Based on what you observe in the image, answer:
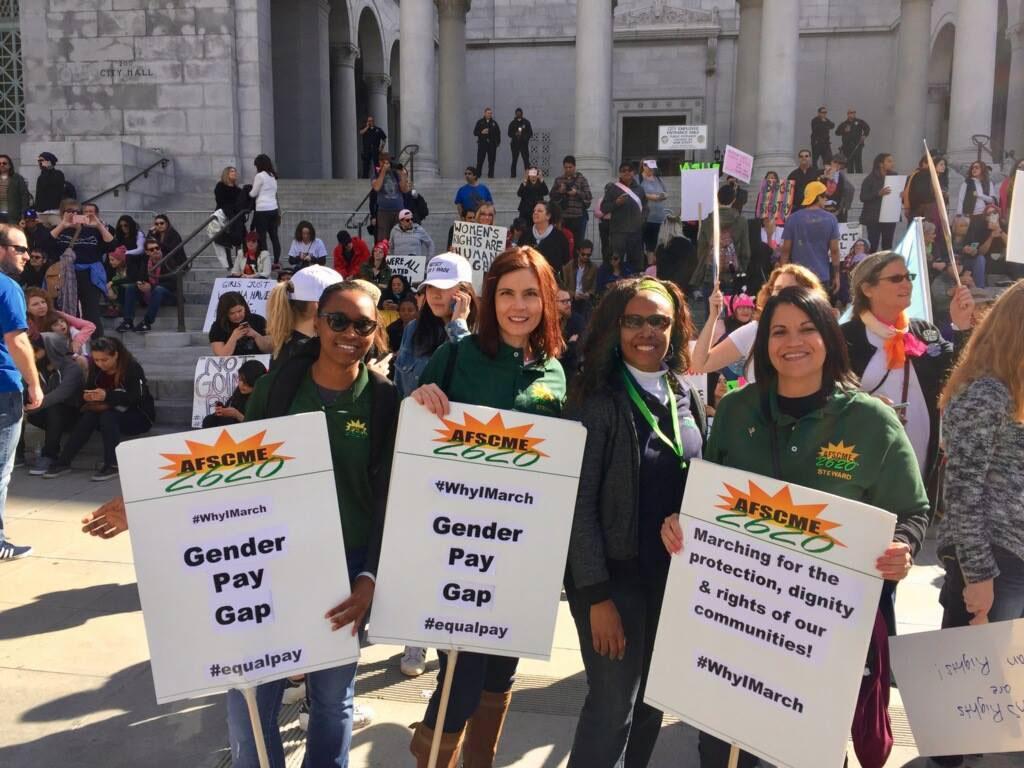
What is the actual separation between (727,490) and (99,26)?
20.3 meters

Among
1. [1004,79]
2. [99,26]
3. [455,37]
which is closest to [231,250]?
[99,26]

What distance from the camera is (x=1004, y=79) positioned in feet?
80.4

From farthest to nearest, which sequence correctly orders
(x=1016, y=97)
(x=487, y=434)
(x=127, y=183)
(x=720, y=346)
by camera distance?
(x=1016, y=97), (x=127, y=183), (x=720, y=346), (x=487, y=434)

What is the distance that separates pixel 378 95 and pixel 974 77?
19.2 m

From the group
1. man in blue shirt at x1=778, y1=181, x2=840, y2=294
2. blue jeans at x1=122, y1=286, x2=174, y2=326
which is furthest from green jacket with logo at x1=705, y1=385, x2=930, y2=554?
blue jeans at x1=122, y1=286, x2=174, y2=326

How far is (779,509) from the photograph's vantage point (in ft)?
8.01

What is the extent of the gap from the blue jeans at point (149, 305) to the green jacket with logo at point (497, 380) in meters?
10.4

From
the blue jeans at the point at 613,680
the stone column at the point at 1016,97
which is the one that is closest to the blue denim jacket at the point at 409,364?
the blue jeans at the point at 613,680

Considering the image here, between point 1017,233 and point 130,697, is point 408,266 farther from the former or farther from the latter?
point 1017,233

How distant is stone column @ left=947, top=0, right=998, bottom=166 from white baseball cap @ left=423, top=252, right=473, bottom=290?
16814 mm

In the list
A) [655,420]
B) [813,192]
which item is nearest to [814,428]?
[655,420]

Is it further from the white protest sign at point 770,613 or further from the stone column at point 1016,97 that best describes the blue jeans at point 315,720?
the stone column at point 1016,97

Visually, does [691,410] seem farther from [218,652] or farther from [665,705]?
[218,652]

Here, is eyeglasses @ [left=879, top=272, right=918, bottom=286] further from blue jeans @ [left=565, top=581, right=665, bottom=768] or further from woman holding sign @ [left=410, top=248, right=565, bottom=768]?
blue jeans @ [left=565, top=581, right=665, bottom=768]
